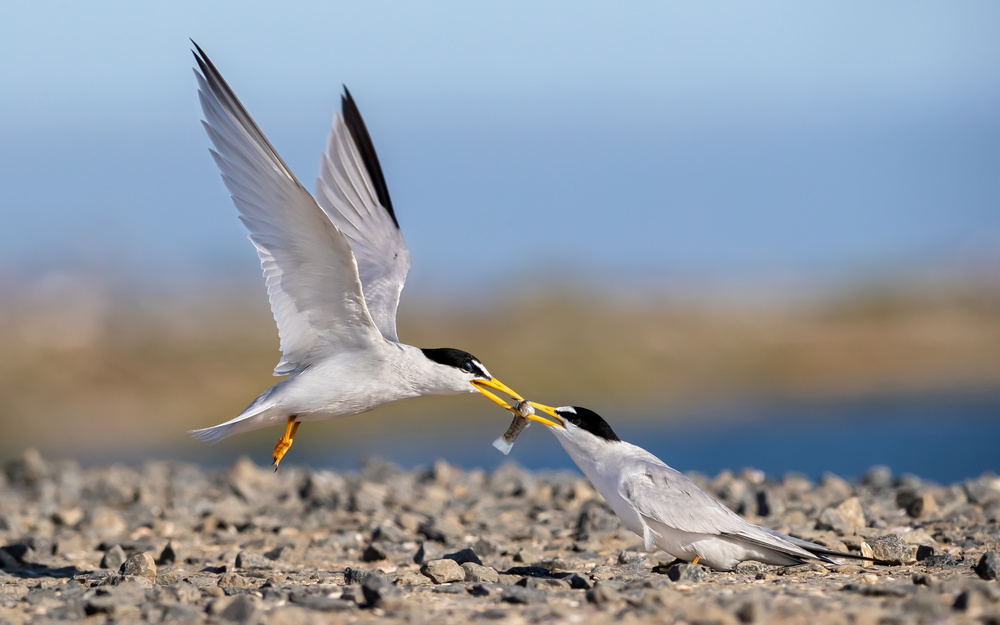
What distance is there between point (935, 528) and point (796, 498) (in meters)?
1.75

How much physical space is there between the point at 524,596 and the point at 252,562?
260 cm

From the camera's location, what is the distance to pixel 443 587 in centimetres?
547

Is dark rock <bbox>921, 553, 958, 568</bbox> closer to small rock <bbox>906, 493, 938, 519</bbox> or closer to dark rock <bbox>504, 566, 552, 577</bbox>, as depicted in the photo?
small rock <bbox>906, 493, 938, 519</bbox>

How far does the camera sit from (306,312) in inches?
285

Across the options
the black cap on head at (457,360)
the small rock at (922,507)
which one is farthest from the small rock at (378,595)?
the small rock at (922,507)

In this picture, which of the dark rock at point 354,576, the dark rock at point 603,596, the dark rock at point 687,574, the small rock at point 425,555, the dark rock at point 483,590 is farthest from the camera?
the small rock at point 425,555

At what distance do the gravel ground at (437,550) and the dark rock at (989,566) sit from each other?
0.01m

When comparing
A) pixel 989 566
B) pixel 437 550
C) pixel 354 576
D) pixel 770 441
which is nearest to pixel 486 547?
pixel 437 550

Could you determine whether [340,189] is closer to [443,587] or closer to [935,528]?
[443,587]

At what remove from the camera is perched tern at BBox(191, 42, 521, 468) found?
668 centimetres

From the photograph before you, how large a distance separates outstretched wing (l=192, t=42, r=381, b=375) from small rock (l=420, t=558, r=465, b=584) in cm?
187

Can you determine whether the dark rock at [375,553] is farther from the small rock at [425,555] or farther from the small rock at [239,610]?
the small rock at [239,610]

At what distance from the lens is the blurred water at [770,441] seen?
80.6 feet

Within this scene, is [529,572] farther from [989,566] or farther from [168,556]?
[168,556]
